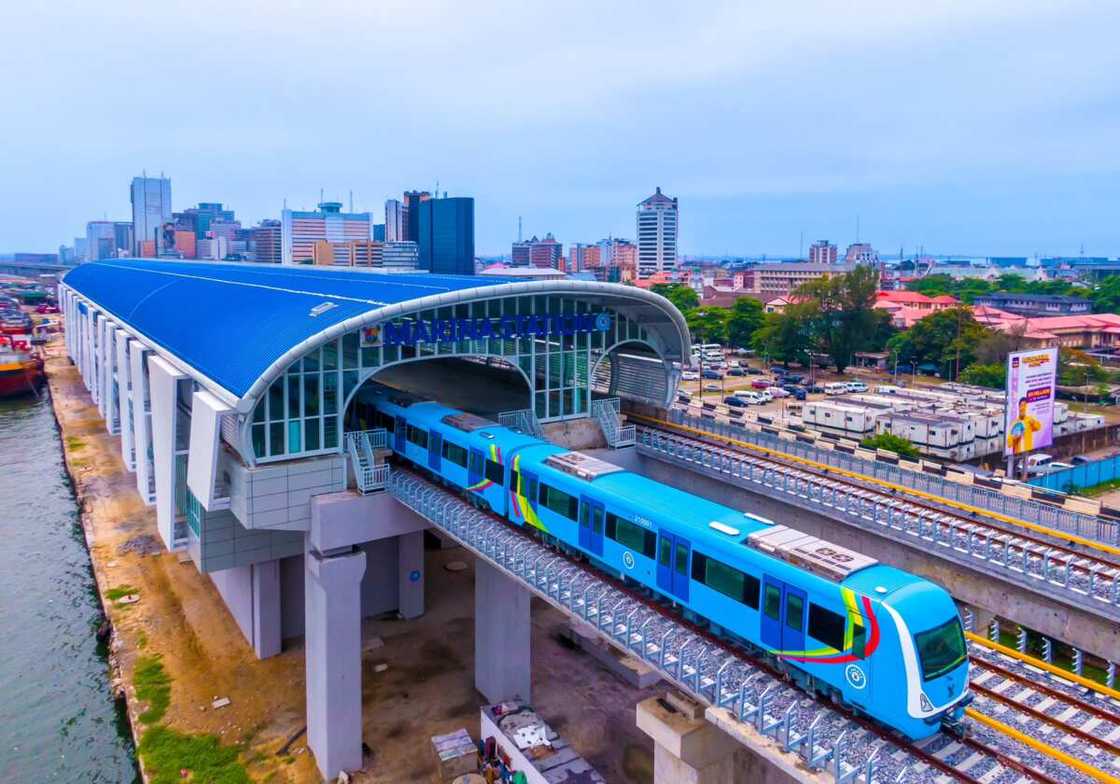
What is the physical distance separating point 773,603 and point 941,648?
273 cm

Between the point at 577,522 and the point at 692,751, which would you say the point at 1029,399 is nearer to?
the point at 577,522

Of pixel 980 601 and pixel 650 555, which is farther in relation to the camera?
pixel 980 601

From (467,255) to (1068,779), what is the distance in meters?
164

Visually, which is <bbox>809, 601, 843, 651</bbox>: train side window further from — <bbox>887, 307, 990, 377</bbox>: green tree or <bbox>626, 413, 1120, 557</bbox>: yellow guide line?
<bbox>887, 307, 990, 377</bbox>: green tree

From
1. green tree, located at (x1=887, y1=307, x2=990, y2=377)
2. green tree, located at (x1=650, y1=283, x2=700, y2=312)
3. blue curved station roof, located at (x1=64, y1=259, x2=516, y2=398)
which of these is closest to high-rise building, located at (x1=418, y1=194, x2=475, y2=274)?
→ green tree, located at (x1=650, y1=283, x2=700, y2=312)

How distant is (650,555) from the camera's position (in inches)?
662

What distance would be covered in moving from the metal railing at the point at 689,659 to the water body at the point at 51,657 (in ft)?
42.4

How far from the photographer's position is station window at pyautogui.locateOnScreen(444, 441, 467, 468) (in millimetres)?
22886

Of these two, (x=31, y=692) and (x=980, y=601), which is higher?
(x=980, y=601)

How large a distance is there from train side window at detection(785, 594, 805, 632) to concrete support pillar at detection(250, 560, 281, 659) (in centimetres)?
1925

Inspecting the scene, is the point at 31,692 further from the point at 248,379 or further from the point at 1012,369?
the point at 1012,369

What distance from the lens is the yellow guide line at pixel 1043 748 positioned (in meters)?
11.6

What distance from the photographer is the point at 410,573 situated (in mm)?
30141

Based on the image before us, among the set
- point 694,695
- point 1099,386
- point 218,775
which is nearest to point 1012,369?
point 694,695
